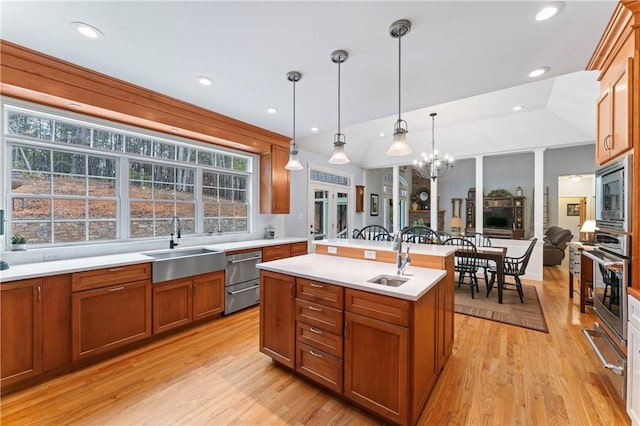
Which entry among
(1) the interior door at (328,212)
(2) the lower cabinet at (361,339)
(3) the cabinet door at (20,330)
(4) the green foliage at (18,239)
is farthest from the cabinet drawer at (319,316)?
(1) the interior door at (328,212)

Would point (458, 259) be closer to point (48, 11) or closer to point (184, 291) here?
point (184, 291)

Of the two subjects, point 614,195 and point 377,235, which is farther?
point 377,235

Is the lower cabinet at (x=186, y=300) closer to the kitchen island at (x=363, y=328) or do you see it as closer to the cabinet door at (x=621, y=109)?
the kitchen island at (x=363, y=328)

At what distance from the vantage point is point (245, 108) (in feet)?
11.4

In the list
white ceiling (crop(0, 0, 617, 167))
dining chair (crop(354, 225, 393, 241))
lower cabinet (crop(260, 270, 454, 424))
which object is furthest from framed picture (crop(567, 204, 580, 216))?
lower cabinet (crop(260, 270, 454, 424))

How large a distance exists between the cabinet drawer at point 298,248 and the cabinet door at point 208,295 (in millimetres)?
1375

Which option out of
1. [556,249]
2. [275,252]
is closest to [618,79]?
[275,252]

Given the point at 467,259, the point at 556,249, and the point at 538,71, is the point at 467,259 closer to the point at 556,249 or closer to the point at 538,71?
the point at 538,71

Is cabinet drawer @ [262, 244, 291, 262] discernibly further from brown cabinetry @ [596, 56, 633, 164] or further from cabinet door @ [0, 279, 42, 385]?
brown cabinetry @ [596, 56, 633, 164]

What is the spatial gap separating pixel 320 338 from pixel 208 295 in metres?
1.87

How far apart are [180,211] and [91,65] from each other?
1901 mm

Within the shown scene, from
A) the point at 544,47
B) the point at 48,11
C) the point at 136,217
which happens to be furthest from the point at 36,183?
the point at 544,47

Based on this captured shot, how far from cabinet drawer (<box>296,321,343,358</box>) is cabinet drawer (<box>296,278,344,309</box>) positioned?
215 millimetres

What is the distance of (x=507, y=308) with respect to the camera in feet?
12.4
